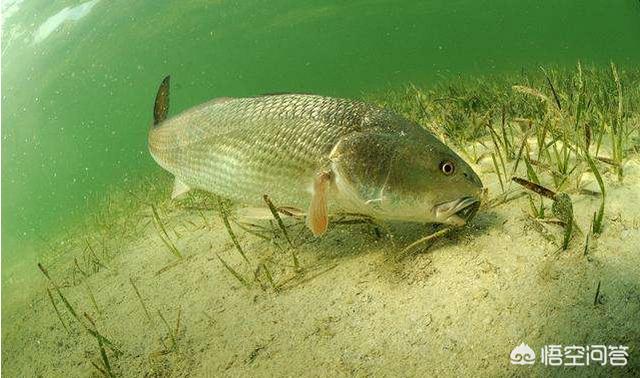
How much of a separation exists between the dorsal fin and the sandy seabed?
1681mm

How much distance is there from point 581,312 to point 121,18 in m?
36.1

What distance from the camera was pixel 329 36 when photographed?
65.9 m

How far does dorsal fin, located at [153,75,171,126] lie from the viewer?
14.6ft

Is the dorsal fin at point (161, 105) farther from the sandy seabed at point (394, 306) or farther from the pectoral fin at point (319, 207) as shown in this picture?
the pectoral fin at point (319, 207)

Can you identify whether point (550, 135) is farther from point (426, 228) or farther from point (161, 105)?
point (161, 105)

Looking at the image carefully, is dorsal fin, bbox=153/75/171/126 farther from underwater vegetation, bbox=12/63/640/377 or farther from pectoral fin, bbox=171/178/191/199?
underwater vegetation, bbox=12/63/640/377

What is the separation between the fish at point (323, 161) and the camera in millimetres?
2400

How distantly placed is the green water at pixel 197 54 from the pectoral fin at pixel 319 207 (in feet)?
39.5

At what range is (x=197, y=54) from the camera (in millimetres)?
65312

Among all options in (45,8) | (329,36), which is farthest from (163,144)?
(329,36)

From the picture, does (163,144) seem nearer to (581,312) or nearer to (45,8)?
(581,312)

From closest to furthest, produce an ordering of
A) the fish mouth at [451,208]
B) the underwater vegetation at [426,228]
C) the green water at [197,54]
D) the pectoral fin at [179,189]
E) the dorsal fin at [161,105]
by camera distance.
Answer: the fish mouth at [451,208]
the underwater vegetation at [426,228]
the pectoral fin at [179,189]
the dorsal fin at [161,105]
the green water at [197,54]

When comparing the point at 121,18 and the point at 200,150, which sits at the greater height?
the point at 121,18

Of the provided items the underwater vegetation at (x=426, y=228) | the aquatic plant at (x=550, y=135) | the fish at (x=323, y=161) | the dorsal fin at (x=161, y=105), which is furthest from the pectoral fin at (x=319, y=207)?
the dorsal fin at (x=161, y=105)
